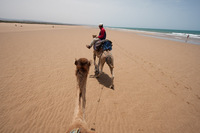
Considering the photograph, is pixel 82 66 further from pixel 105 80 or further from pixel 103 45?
pixel 105 80

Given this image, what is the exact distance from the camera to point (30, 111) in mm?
3162

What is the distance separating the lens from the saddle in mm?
4469

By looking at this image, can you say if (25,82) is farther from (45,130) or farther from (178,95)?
(178,95)

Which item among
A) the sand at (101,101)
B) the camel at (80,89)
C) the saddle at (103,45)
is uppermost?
the saddle at (103,45)

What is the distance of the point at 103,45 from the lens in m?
4.54

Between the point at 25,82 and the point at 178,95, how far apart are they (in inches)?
282

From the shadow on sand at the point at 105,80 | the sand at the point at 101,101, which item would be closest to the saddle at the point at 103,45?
the shadow on sand at the point at 105,80

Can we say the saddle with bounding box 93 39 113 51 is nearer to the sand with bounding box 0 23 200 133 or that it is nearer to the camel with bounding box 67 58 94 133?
the sand with bounding box 0 23 200 133

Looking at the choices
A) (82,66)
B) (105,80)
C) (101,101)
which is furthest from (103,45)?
(82,66)

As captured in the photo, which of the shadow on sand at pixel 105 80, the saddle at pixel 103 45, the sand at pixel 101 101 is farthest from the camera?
the shadow on sand at pixel 105 80

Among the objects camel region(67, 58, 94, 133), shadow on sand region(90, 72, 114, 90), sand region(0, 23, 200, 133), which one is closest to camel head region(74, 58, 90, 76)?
camel region(67, 58, 94, 133)

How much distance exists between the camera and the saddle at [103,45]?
447 cm

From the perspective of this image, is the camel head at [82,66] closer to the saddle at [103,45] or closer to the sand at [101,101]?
the sand at [101,101]

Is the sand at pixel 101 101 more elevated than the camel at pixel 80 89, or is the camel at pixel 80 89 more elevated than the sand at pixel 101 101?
the camel at pixel 80 89
